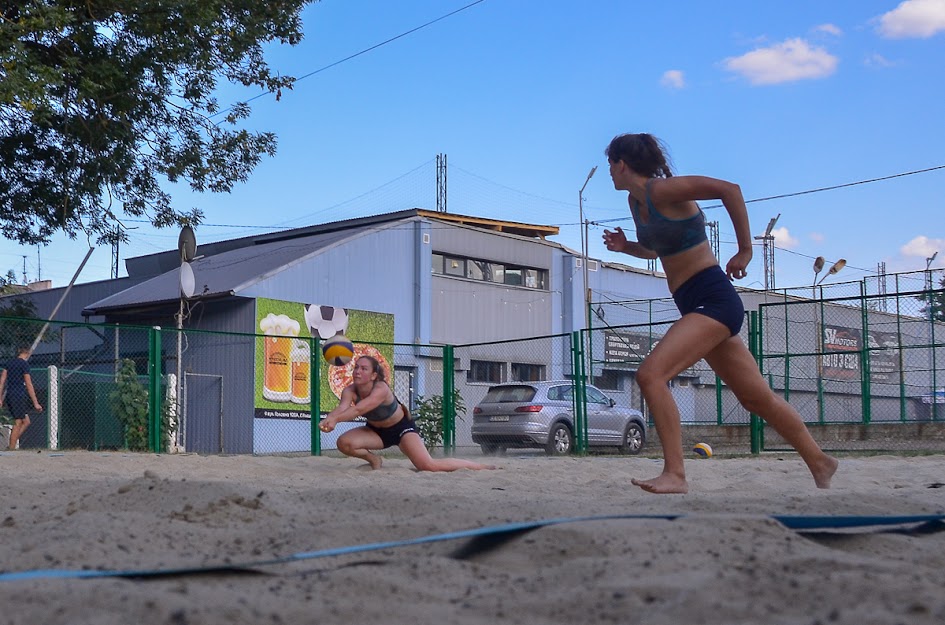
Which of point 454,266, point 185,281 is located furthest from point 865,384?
point 454,266

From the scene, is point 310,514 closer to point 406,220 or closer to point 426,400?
point 426,400

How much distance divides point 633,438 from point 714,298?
1397 centimetres

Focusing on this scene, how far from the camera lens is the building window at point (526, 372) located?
2767 cm

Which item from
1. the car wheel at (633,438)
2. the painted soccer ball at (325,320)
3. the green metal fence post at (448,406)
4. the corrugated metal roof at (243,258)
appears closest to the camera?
the green metal fence post at (448,406)

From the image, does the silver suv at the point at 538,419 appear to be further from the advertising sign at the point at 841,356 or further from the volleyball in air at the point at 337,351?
the volleyball in air at the point at 337,351

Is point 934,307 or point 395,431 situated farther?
point 934,307

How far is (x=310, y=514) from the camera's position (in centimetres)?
365

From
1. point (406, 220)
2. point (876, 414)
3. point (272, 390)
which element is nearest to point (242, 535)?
point (876, 414)

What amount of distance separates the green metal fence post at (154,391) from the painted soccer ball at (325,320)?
10.4 meters

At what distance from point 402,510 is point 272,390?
17.2m

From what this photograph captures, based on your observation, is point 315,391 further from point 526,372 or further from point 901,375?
point 526,372

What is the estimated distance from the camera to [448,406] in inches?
579

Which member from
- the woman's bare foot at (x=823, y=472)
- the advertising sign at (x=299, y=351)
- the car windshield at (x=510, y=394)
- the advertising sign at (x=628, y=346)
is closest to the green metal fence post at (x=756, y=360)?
the car windshield at (x=510, y=394)

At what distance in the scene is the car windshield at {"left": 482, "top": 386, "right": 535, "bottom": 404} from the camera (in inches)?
662
